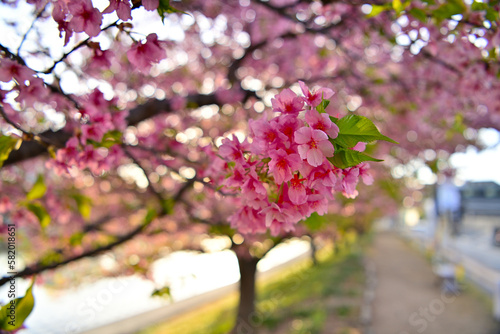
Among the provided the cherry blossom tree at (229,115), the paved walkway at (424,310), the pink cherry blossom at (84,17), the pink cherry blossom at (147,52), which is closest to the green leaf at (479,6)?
the cherry blossom tree at (229,115)

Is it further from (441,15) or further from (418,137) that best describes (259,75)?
(441,15)

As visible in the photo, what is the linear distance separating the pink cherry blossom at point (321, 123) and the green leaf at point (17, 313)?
1.25 meters

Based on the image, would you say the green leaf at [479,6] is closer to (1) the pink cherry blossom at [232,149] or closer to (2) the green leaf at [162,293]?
(1) the pink cherry blossom at [232,149]

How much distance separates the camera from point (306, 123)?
2.98 feet

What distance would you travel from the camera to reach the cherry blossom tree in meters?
0.96

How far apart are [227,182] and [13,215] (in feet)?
8.10

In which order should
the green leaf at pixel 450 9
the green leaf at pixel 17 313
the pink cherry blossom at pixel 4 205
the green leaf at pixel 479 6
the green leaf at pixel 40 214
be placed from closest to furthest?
1. the green leaf at pixel 17 313
2. the green leaf at pixel 479 6
3. the green leaf at pixel 450 9
4. the green leaf at pixel 40 214
5. the pink cherry blossom at pixel 4 205

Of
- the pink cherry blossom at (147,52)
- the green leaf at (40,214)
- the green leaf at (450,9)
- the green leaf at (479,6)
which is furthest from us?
the green leaf at (40,214)

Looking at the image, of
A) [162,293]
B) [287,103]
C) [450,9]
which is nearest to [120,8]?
[287,103]

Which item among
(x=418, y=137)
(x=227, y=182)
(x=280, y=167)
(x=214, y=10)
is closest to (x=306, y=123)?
(x=280, y=167)

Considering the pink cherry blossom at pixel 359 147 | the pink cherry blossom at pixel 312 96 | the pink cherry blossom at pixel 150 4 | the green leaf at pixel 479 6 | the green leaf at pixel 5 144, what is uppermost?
the pink cherry blossom at pixel 150 4

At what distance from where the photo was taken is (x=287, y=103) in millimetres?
962

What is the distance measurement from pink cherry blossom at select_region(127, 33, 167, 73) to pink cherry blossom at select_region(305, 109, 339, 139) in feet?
2.06

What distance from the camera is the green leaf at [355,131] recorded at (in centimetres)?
87
